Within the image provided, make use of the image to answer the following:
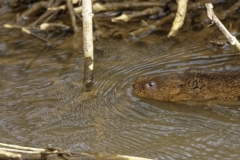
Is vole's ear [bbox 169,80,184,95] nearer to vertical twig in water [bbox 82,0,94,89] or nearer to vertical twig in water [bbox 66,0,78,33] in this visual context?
vertical twig in water [bbox 82,0,94,89]

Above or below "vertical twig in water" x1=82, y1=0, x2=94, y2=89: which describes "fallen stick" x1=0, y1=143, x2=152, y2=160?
below

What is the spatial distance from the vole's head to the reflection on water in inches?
4.0

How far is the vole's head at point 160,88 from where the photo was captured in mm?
5949

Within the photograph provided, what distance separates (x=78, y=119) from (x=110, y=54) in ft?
6.01

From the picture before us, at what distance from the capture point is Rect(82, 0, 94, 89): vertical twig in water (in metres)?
5.74

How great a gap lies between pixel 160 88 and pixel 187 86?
0.31m

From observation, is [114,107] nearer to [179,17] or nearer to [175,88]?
[175,88]

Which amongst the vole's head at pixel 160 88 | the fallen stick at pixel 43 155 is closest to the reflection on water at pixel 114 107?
the vole's head at pixel 160 88

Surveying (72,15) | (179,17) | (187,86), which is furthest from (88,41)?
(72,15)

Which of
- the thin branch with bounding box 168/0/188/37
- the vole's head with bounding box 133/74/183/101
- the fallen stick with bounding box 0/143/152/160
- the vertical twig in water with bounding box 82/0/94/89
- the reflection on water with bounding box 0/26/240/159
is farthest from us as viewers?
the thin branch with bounding box 168/0/188/37

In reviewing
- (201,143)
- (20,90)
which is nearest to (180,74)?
(201,143)

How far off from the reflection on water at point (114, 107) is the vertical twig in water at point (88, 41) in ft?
0.60

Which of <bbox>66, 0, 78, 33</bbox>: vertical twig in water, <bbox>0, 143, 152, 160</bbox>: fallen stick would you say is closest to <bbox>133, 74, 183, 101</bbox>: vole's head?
<bbox>0, 143, 152, 160</bbox>: fallen stick

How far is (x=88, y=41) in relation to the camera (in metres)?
5.87
